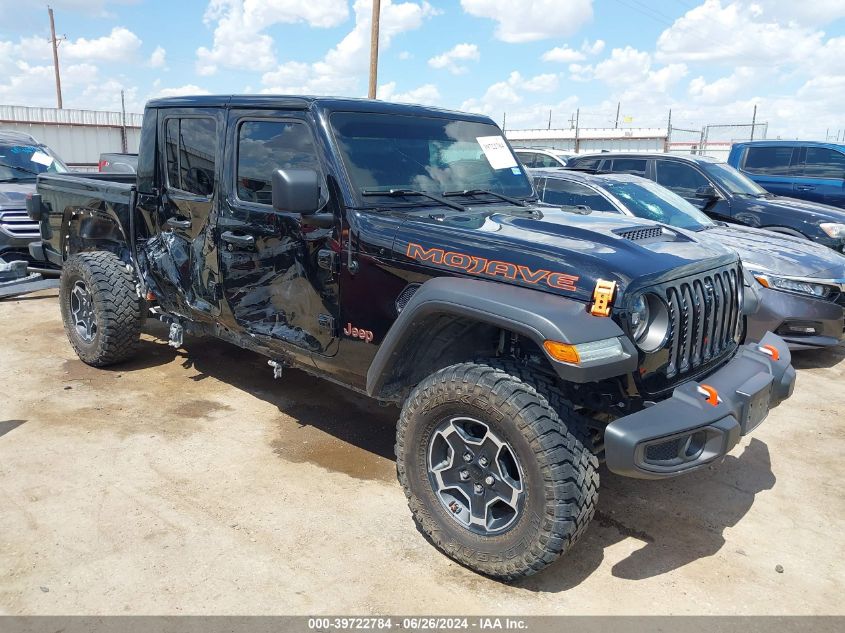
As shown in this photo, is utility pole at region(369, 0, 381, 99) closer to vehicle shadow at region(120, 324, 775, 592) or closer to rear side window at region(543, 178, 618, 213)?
rear side window at region(543, 178, 618, 213)

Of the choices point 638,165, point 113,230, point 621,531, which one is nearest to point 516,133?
point 638,165

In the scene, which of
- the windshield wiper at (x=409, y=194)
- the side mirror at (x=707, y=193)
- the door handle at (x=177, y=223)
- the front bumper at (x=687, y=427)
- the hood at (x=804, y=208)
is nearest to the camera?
the front bumper at (x=687, y=427)

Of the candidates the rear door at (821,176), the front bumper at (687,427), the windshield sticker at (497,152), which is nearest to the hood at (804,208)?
the rear door at (821,176)

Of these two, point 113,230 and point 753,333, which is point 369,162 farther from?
point 113,230

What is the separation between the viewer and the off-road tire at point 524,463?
265 cm

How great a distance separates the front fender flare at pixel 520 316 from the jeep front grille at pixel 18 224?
21.2ft

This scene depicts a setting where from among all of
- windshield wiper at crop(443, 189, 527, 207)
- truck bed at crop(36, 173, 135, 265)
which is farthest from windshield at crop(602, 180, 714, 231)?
truck bed at crop(36, 173, 135, 265)

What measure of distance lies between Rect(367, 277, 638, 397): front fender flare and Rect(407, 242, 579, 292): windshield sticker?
4 cm

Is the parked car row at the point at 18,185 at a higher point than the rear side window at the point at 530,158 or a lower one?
Answer: lower

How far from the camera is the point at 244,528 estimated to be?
10.9ft

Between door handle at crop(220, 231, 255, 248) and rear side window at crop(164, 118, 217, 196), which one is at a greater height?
rear side window at crop(164, 118, 217, 196)

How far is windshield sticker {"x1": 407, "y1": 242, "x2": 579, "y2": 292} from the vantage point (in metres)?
2.77

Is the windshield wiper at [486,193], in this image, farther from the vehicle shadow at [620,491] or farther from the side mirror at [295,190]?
the vehicle shadow at [620,491]
